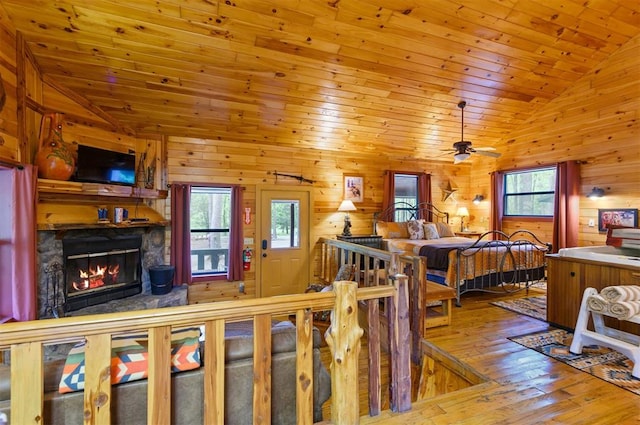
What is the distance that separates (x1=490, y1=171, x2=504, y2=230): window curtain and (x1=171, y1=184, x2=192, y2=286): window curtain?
19.7ft

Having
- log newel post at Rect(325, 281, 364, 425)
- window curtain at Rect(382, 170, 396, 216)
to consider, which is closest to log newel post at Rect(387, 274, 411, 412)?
log newel post at Rect(325, 281, 364, 425)

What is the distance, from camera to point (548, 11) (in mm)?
3662

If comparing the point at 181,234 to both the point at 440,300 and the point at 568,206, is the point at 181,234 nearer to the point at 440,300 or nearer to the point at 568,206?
the point at 440,300

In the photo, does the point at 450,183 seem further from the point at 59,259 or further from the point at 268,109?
the point at 59,259

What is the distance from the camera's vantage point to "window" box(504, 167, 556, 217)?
5840mm

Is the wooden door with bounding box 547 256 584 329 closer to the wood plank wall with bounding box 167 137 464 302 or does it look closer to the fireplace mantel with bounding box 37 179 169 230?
the wood plank wall with bounding box 167 137 464 302

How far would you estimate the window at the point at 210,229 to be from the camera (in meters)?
5.22

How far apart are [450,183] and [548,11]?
380 cm

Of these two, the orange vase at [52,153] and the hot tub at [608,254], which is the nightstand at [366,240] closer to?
the hot tub at [608,254]

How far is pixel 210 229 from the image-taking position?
5297 millimetres

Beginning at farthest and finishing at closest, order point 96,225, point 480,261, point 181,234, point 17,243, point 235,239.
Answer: point 235,239, point 181,234, point 480,261, point 96,225, point 17,243

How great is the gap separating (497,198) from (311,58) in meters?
4.94

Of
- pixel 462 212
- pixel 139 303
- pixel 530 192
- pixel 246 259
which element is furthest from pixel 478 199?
pixel 139 303

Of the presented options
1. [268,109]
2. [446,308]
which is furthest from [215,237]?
[446,308]
